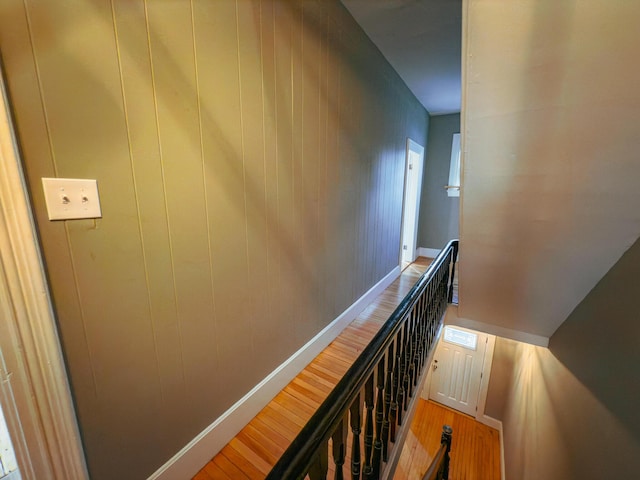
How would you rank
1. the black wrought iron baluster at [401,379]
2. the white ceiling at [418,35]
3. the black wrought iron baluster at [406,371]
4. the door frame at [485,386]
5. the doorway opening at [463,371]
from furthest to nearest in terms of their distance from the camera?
1. the doorway opening at [463,371]
2. the door frame at [485,386]
3. the white ceiling at [418,35]
4. the black wrought iron baluster at [406,371]
5. the black wrought iron baluster at [401,379]

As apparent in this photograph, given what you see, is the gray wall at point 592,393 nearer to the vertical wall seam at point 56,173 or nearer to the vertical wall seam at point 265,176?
the vertical wall seam at point 265,176

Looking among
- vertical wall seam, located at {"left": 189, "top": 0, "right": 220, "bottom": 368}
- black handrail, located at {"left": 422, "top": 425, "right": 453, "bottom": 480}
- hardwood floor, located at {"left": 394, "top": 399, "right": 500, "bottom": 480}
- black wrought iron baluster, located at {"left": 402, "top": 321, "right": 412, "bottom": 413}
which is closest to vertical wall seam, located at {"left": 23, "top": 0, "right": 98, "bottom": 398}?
vertical wall seam, located at {"left": 189, "top": 0, "right": 220, "bottom": 368}

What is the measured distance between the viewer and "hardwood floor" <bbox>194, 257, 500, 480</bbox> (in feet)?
4.43

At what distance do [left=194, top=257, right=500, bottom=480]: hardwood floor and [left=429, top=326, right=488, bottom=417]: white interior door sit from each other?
2483mm

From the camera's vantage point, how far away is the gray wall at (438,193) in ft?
16.2

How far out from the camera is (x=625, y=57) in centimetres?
91

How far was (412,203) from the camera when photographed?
4.87 meters

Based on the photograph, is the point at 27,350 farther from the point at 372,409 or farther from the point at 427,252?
the point at 427,252

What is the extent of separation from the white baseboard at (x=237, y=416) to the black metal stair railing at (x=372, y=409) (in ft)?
2.30

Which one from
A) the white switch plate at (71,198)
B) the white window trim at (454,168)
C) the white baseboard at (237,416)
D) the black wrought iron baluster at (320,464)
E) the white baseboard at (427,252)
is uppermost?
the white window trim at (454,168)

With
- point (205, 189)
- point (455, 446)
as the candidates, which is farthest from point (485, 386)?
point (205, 189)

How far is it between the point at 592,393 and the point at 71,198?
2495mm

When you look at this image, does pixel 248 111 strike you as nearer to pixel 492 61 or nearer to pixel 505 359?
pixel 492 61

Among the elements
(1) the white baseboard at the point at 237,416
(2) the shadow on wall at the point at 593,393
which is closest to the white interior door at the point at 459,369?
(2) the shadow on wall at the point at 593,393
